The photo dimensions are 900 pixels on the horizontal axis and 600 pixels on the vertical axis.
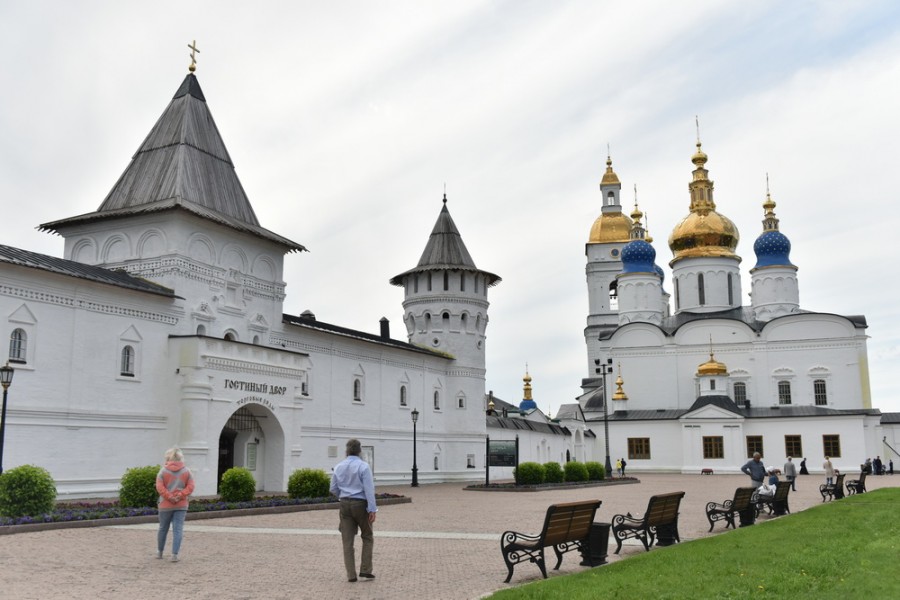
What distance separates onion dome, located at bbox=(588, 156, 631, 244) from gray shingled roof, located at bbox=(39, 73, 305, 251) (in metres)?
50.2

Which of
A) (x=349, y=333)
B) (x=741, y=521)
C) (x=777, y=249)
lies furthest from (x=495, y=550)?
(x=777, y=249)

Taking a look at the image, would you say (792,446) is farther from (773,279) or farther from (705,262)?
A: (705,262)

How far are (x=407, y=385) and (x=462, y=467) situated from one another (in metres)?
5.05

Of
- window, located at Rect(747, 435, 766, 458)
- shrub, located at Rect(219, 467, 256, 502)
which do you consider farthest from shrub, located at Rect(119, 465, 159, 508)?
window, located at Rect(747, 435, 766, 458)

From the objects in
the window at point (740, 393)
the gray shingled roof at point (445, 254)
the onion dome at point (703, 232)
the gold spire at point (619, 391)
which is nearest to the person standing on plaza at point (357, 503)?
the gray shingled roof at point (445, 254)

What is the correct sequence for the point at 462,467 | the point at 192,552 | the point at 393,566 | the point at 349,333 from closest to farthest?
1. the point at 393,566
2. the point at 192,552
3. the point at 349,333
4. the point at 462,467

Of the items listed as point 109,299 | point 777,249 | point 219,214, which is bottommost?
point 109,299

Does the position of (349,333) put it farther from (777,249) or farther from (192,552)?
(777,249)

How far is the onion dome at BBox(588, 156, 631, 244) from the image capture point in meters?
75.7

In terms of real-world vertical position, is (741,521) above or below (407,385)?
below

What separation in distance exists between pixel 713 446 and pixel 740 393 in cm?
481

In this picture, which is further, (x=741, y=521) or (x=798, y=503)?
(x=798, y=503)

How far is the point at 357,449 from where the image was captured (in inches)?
389

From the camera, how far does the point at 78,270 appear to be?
2266 cm
